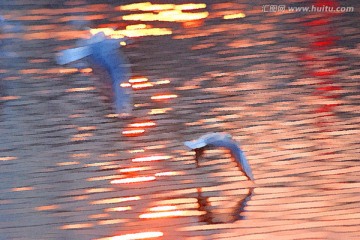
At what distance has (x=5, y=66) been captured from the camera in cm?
82

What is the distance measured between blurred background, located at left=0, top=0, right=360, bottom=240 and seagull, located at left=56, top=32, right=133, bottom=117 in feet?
0.04

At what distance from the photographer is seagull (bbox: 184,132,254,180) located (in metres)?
0.67

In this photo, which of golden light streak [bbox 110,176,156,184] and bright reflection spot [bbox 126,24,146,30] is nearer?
golden light streak [bbox 110,176,156,184]

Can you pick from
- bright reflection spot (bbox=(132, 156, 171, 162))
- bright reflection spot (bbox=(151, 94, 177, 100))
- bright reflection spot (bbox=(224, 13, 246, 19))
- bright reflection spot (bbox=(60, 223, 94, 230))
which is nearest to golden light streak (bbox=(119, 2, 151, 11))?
bright reflection spot (bbox=(224, 13, 246, 19))

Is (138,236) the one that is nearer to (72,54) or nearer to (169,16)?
(72,54)

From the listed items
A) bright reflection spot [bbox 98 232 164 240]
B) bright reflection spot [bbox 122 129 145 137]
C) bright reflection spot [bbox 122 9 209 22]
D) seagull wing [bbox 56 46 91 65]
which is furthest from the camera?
bright reflection spot [bbox 122 9 209 22]

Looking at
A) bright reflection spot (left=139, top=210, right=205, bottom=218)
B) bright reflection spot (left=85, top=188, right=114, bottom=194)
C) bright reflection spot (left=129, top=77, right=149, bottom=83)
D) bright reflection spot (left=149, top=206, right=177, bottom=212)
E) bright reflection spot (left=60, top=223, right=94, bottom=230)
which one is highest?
bright reflection spot (left=129, top=77, right=149, bottom=83)

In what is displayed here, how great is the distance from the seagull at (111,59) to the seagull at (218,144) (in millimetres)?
92

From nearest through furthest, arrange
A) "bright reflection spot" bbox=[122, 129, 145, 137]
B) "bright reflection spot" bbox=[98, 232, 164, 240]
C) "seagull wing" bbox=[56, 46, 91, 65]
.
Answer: "bright reflection spot" bbox=[98, 232, 164, 240], "bright reflection spot" bbox=[122, 129, 145, 137], "seagull wing" bbox=[56, 46, 91, 65]

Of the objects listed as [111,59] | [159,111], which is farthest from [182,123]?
[111,59]

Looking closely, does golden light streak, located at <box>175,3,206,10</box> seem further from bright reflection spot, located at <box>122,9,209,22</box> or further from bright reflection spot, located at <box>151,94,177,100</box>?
bright reflection spot, located at <box>151,94,177,100</box>

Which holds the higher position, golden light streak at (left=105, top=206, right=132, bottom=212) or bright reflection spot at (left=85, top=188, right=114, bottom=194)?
bright reflection spot at (left=85, top=188, right=114, bottom=194)

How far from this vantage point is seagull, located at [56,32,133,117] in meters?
0.76

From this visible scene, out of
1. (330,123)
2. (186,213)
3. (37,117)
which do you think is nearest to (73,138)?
(37,117)
